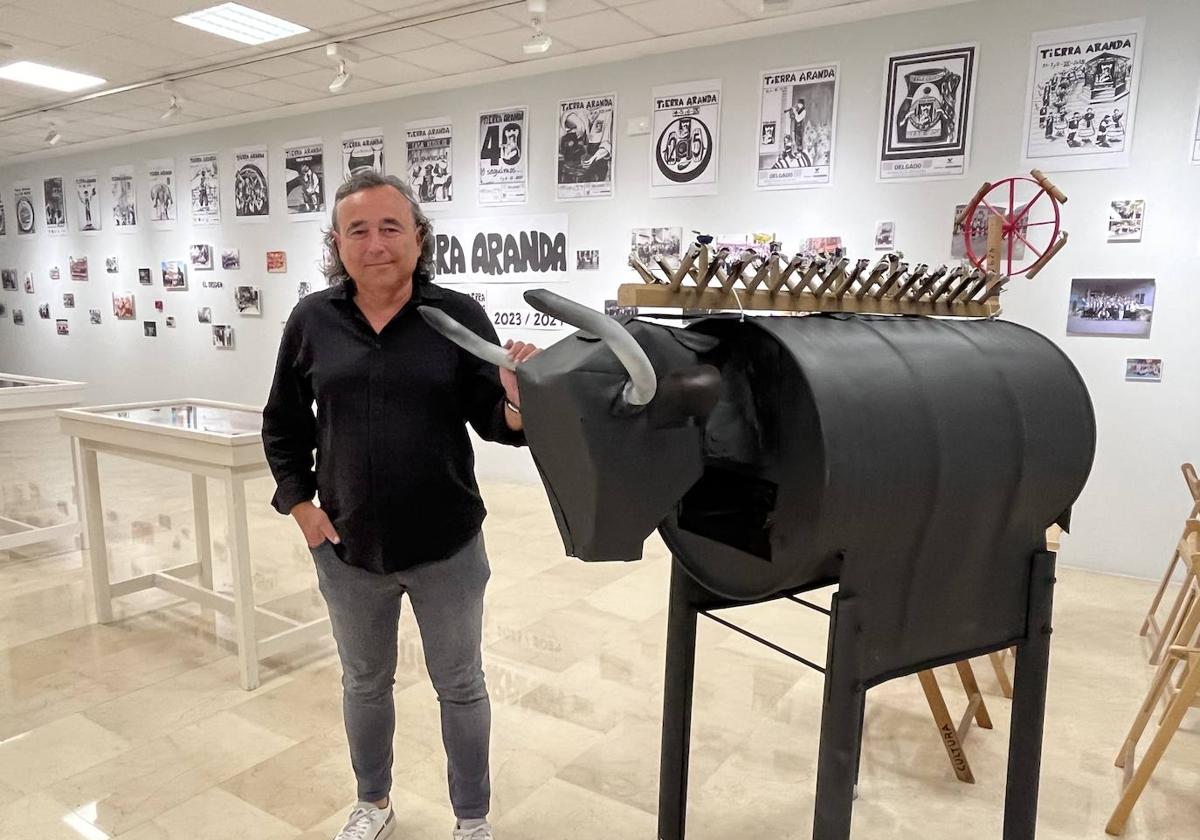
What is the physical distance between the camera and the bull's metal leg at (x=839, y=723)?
1.24 m

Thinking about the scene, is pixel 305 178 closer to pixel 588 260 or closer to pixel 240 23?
pixel 240 23

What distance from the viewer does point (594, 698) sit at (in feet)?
9.31

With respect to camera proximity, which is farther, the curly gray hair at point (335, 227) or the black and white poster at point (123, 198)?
the black and white poster at point (123, 198)

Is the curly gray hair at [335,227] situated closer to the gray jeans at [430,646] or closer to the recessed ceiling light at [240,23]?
the gray jeans at [430,646]

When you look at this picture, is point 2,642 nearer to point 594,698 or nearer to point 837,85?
point 594,698

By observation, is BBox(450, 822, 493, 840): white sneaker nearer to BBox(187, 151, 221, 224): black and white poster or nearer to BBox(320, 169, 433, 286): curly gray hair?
BBox(320, 169, 433, 286): curly gray hair

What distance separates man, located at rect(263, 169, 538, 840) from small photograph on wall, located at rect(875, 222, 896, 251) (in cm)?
354

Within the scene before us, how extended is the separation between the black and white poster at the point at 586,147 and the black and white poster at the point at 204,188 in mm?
4178

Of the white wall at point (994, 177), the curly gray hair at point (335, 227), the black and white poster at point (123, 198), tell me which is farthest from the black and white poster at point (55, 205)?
the curly gray hair at point (335, 227)

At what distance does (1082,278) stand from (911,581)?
3676 millimetres

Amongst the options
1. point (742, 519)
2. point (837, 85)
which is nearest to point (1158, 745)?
A: point (742, 519)

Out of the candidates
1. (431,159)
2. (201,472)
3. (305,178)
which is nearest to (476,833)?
(201,472)

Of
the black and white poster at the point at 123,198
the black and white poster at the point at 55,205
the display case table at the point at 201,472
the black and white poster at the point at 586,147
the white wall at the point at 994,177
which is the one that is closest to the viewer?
the display case table at the point at 201,472

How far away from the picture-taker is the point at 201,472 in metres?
2.94
